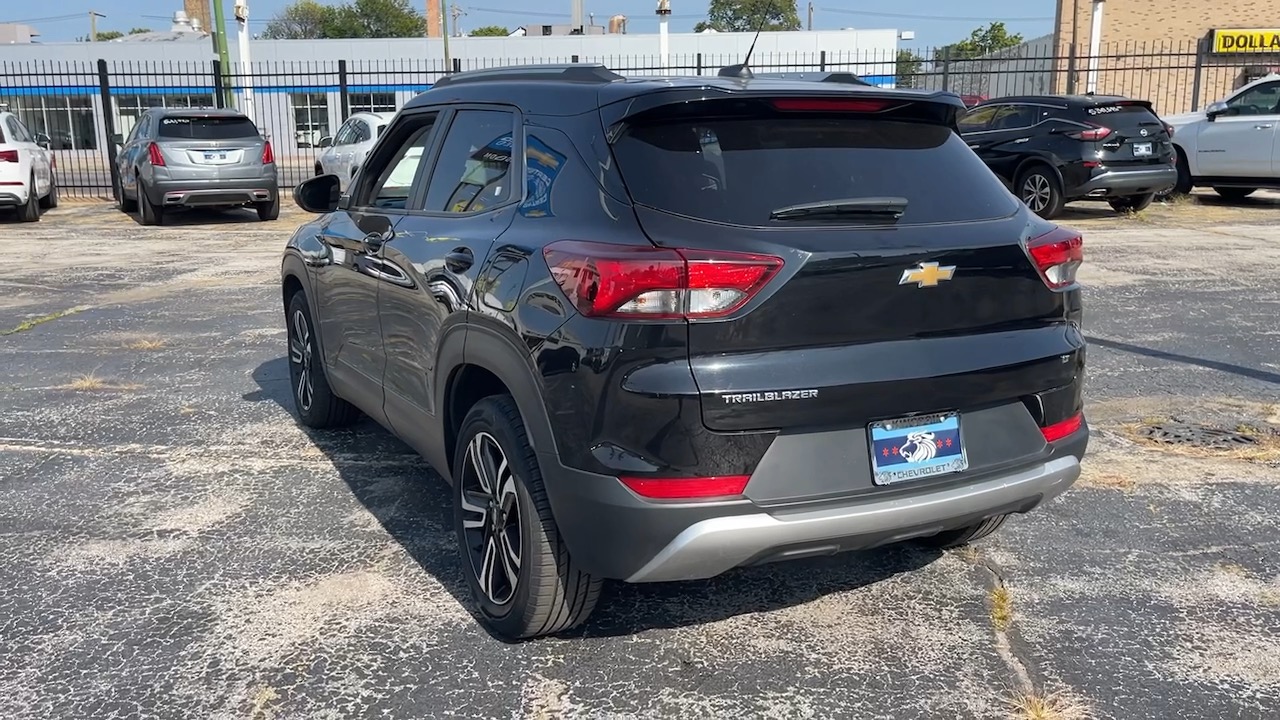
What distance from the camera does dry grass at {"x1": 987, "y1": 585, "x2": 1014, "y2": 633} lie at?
356cm

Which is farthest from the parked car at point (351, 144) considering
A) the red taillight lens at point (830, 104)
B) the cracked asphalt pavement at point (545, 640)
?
the red taillight lens at point (830, 104)

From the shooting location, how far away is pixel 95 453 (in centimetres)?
539

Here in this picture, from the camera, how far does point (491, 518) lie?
3518 mm

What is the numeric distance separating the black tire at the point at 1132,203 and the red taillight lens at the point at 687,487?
13912 mm

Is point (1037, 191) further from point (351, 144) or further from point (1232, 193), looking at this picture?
point (351, 144)

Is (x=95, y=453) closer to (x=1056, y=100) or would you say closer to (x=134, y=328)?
(x=134, y=328)

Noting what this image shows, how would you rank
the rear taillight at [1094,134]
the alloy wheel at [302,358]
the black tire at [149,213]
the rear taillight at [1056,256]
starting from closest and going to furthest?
the rear taillight at [1056,256] → the alloy wheel at [302,358] → the rear taillight at [1094,134] → the black tire at [149,213]

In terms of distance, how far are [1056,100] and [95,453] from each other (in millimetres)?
13048

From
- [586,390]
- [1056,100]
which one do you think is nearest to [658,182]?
[586,390]

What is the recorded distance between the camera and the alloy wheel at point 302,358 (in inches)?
219

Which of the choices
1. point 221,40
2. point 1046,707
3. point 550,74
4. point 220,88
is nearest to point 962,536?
point 1046,707

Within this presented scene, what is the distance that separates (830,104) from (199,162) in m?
13.9

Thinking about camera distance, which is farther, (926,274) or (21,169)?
(21,169)

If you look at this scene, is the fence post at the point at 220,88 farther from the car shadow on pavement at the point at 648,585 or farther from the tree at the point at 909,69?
the car shadow on pavement at the point at 648,585
